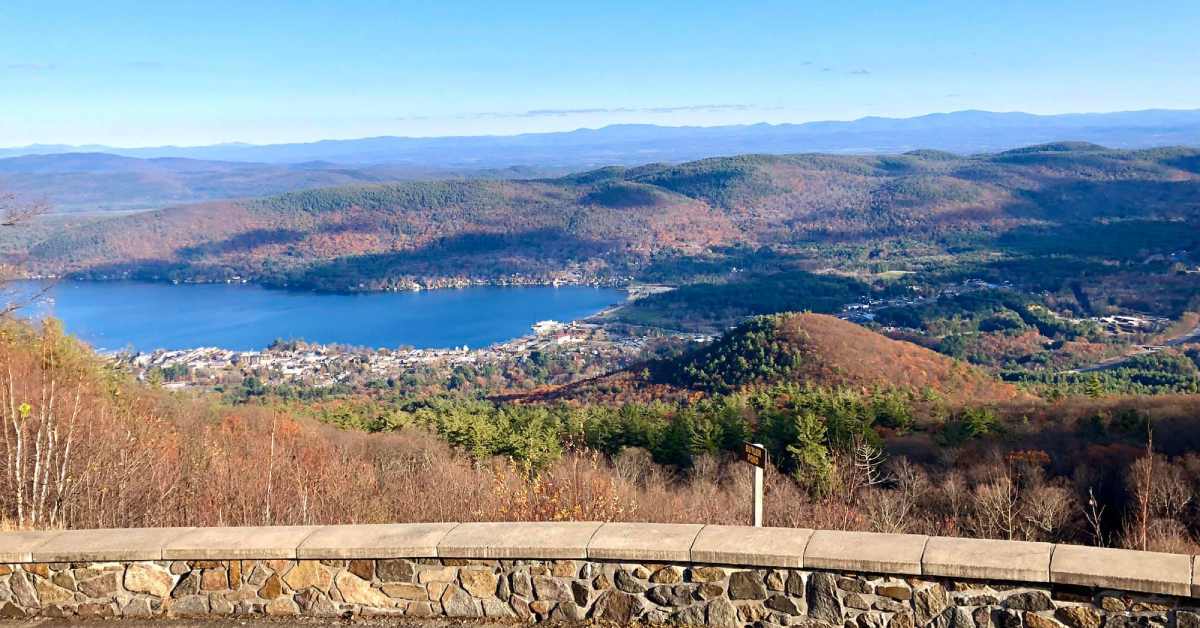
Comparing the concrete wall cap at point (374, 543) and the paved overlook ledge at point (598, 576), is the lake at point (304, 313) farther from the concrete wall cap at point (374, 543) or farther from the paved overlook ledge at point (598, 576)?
the concrete wall cap at point (374, 543)

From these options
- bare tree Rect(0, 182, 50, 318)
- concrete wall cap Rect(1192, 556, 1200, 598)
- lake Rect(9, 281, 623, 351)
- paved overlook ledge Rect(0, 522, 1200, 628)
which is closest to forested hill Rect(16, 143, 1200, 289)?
lake Rect(9, 281, 623, 351)

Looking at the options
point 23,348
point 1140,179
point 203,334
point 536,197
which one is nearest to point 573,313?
point 203,334

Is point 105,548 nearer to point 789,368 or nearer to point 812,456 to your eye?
point 812,456

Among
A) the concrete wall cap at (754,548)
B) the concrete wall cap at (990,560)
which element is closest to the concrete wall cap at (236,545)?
the concrete wall cap at (754,548)

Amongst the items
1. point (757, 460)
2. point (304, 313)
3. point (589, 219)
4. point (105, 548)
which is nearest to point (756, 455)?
point (757, 460)

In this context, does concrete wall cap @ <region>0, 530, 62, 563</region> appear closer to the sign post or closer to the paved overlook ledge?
the paved overlook ledge
